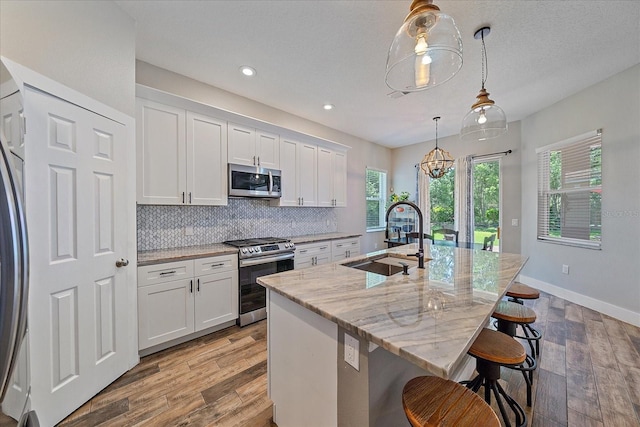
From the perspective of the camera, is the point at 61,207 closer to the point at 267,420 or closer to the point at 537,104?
the point at 267,420

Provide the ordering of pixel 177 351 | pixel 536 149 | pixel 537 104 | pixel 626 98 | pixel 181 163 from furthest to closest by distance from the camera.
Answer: pixel 536 149 < pixel 537 104 < pixel 626 98 < pixel 181 163 < pixel 177 351

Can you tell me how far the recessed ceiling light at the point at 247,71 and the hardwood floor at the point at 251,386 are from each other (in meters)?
2.96

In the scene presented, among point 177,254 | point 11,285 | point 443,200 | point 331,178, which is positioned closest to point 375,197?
point 443,200

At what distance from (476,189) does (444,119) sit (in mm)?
1649

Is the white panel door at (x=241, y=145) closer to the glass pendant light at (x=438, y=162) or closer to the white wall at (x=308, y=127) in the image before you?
the white wall at (x=308, y=127)

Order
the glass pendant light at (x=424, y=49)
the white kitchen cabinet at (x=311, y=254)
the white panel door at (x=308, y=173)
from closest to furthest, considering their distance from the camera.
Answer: the glass pendant light at (x=424, y=49), the white kitchen cabinet at (x=311, y=254), the white panel door at (x=308, y=173)

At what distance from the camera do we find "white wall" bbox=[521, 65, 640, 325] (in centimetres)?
275

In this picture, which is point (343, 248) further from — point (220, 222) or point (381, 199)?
point (381, 199)

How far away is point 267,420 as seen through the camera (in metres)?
1.52

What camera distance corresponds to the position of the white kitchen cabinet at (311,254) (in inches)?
131

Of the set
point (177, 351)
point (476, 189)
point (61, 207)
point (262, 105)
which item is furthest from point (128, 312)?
point (476, 189)

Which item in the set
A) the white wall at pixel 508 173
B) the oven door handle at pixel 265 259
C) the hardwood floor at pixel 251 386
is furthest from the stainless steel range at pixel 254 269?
the white wall at pixel 508 173

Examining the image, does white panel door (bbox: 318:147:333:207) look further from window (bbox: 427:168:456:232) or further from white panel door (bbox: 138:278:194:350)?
window (bbox: 427:168:456:232)

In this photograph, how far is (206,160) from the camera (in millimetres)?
2736
